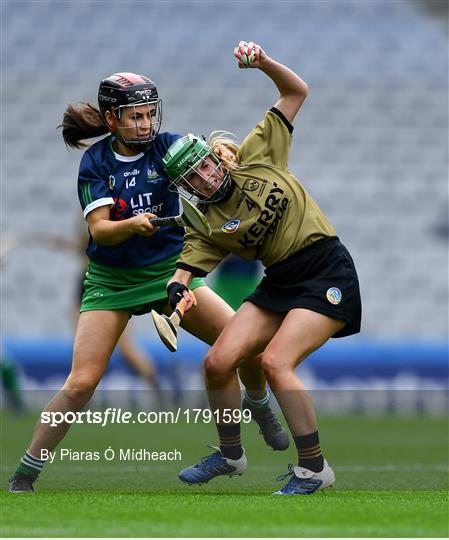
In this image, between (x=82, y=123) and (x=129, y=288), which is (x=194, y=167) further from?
(x=82, y=123)

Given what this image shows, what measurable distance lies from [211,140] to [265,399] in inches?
56.8

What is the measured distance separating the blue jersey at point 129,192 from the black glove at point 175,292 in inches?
17.4

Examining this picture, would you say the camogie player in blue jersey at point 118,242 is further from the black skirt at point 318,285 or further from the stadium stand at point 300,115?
the stadium stand at point 300,115

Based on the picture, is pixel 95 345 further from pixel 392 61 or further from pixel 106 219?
pixel 392 61

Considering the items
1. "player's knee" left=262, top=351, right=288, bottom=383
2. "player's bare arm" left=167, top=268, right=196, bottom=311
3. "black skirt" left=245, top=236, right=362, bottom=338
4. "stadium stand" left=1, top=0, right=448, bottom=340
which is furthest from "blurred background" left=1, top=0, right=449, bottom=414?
"player's knee" left=262, top=351, right=288, bottom=383

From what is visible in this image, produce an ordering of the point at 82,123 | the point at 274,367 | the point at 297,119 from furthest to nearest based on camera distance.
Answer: the point at 297,119 < the point at 82,123 < the point at 274,367

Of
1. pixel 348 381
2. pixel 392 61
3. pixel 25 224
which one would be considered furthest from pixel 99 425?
pixel 392 61

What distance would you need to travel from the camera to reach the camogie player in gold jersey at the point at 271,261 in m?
5.84

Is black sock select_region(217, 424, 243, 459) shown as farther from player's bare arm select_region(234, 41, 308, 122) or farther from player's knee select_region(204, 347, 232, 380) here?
player's bare arm select_region(234, 41, 308, 122)

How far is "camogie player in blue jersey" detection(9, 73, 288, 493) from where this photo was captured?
20.5 feet

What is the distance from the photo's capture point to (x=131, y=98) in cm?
624

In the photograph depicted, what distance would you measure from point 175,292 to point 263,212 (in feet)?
1.89

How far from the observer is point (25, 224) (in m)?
18.4

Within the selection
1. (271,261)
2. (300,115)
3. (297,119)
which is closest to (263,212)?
(271,261)
